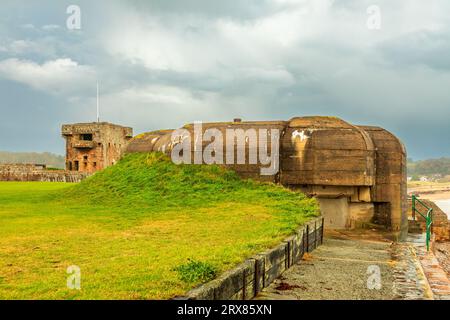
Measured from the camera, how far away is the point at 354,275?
22.5 feet

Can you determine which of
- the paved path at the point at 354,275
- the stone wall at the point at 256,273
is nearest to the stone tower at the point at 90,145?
the paved path at the point at 354,275

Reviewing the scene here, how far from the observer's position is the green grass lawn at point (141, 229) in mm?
4668

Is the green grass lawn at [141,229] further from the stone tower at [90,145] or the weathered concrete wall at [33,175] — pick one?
the stone tower at [90,145]

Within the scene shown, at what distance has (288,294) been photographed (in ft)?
19.2

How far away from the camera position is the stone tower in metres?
51.5

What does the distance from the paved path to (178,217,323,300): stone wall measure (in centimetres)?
14

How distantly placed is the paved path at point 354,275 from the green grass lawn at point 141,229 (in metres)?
0.69

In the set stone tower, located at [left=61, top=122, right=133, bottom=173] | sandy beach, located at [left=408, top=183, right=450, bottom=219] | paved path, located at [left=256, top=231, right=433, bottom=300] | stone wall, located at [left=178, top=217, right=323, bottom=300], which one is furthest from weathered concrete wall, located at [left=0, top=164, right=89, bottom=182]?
sandy beach, located at [left=408, top=183, right=450, bottom=219]

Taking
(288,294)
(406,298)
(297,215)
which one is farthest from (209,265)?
(297,215)

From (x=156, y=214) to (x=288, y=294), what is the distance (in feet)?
17.8

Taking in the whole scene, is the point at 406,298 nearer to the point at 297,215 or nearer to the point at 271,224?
the point at 271,224

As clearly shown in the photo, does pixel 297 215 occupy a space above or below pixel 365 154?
below

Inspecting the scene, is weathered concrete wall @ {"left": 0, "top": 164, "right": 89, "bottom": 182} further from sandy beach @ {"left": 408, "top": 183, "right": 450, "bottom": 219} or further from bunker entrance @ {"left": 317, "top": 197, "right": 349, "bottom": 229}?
sandy beach @ {"left": 408, "top": 183, "right": 450, "bottom": 219}
